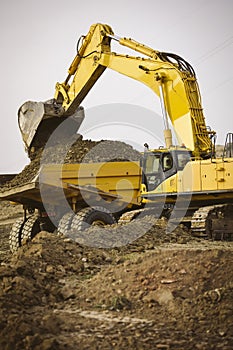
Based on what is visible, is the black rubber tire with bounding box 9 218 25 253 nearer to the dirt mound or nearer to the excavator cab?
the excavator cab

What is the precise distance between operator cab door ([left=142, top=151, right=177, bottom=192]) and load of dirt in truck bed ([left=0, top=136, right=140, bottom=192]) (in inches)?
140

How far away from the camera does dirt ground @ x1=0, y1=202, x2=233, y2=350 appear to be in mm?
4246

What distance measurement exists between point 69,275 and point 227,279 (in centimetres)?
234

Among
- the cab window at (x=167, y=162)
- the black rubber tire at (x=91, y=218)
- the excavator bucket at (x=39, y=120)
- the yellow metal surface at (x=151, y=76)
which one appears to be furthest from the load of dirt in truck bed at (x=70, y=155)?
the black rubber tire at (x=91, y=218)

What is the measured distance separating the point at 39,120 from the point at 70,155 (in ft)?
5.78

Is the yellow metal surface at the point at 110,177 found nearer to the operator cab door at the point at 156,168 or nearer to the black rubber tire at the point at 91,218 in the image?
the operator cab door at the point at 156,168

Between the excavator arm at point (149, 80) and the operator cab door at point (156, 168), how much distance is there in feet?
1.43

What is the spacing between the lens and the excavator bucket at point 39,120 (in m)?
15.5

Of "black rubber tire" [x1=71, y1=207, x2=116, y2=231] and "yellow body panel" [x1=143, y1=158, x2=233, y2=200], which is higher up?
"yellow body panel" [x1=143, y1=158, x2=233, y2=200]

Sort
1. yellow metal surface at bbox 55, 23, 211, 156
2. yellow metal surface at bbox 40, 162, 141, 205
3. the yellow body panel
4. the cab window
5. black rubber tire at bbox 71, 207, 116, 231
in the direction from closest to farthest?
black rubber tire at bbox 71, 207, 116, 231 < the yellow body panel < the cab window < yellow metal surface at bbox 55, 23, 211, 156 < yellow metal surface at bbox 40, 162, 141, 205

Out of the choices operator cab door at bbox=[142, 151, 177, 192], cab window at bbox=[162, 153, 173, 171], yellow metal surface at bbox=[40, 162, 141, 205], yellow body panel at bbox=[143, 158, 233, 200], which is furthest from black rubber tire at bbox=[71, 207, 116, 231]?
yellow body panel at bbox=[143, 158, 233, 200]

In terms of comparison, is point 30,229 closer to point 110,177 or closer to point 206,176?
point 110,177

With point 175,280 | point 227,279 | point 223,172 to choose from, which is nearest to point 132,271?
point 175,280

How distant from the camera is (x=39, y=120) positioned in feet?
50.7
